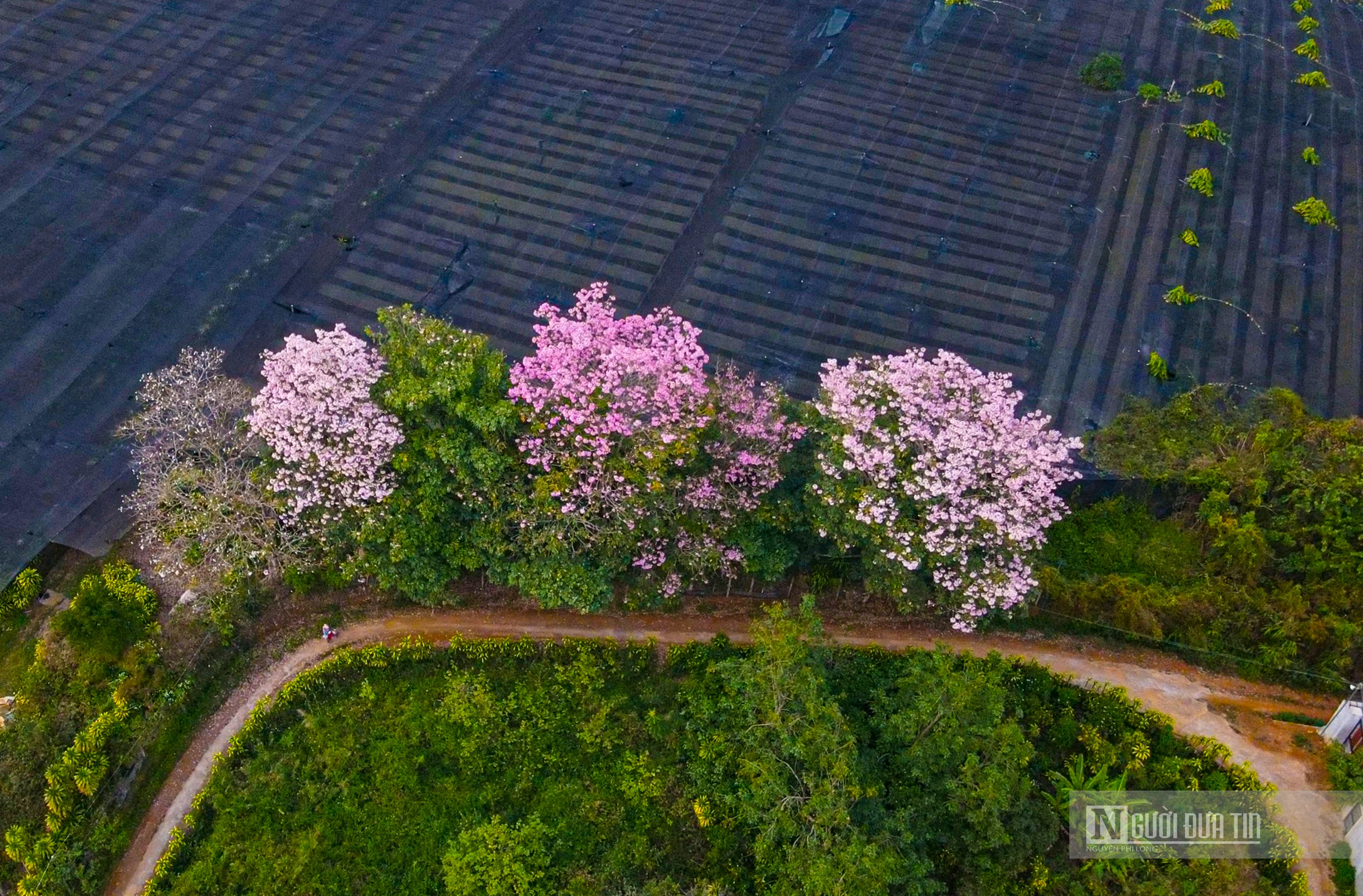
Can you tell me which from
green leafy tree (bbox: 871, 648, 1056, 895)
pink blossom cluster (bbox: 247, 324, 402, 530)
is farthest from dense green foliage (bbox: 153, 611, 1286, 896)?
pink blossom cluster (bbox: 247, 324, 402, 530)

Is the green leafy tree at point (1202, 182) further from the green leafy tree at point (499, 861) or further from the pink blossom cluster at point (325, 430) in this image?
the green leafy tree at point (499, 861)

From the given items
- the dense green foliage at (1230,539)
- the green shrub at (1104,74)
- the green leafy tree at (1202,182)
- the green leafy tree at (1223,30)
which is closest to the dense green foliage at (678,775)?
the dense green foliage at (1230,539)

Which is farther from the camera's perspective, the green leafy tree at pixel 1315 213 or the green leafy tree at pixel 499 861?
the green leafy tree at pixel 1315 213

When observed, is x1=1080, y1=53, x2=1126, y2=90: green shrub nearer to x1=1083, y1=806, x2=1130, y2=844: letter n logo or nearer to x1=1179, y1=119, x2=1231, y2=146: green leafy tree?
x1=1179, y1=119, x2=1231, y2=146: green leafy tree

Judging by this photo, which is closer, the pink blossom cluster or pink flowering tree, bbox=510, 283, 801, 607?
the pink blossom cluster

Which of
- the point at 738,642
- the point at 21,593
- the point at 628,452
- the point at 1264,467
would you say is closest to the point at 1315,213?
the point at 1264,467

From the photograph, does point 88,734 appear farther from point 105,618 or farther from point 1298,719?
point 1298,719
